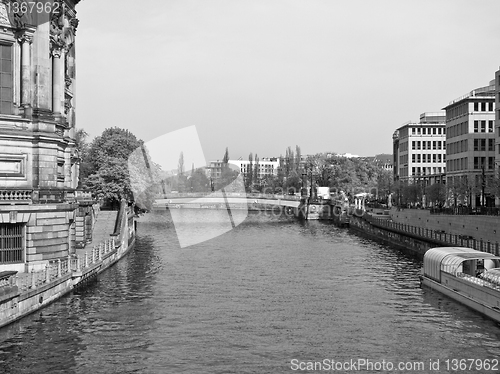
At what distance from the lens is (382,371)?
25.1 metres

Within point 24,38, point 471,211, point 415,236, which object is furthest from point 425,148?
point 24,38

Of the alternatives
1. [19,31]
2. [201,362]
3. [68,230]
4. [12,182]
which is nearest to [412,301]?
[201,362]

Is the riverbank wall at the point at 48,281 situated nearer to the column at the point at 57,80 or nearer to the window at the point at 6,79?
the window at the point at 6,79

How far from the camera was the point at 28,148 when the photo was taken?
3847 cm

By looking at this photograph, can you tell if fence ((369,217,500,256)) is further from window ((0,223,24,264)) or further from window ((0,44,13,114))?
window ((0,44,13,114))

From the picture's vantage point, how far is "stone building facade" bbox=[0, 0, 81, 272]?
122 feet

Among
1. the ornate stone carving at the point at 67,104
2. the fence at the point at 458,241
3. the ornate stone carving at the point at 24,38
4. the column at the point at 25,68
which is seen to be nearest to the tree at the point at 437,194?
the fence at the point at 458,241

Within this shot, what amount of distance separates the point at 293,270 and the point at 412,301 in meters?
15.0

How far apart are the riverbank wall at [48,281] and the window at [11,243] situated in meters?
1.22

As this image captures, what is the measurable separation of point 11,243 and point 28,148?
586cm

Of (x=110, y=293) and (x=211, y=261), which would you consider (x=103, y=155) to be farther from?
(x=110, y=293)

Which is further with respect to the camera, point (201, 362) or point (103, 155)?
point (103, 155)

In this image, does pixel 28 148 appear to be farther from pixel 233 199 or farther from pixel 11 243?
pixel 233 199

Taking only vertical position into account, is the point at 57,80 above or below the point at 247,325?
above
